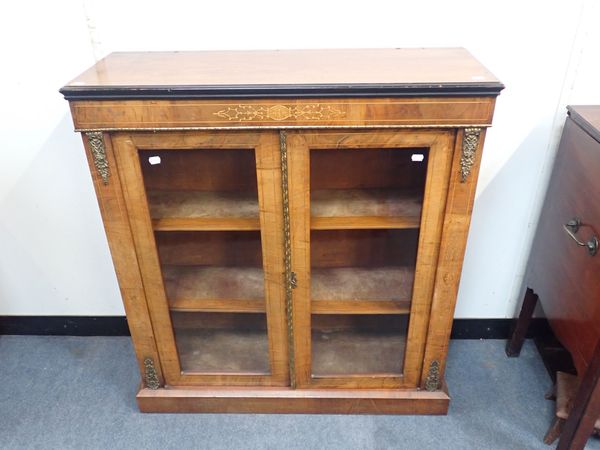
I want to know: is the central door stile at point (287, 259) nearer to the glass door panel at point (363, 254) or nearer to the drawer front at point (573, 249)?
the glass door panel at point (363, 254)

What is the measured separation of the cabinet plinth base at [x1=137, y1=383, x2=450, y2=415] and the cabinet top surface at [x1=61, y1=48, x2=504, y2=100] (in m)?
0.83

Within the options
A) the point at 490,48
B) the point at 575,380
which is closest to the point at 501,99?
the point at 490,48

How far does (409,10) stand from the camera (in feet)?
3.89

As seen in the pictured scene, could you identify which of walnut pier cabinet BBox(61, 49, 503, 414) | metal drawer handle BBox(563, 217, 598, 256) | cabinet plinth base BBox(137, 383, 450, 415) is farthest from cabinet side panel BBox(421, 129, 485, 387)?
metal drawer handle BBox(563, 217, 598, 256)

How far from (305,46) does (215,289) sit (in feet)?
2.16

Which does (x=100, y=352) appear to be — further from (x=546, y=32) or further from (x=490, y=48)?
(x=546, y=32)

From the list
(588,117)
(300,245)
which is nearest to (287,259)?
(300,245)

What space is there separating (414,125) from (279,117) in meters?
0.26

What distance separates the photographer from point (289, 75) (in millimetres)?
1001

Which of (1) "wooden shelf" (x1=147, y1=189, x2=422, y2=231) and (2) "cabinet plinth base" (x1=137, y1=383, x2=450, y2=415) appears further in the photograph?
(2) "cabinet plinth base" (x1=137, y1=383, x2=450, y2=415)

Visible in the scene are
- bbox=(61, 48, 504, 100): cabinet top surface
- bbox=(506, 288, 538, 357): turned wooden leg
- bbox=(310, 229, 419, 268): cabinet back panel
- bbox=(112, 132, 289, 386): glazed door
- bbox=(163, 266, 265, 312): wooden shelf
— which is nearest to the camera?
bbox=(61, 48, 504, 100): cabinet top surface

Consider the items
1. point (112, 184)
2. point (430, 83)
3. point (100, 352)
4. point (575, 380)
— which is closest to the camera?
point (430, 83)

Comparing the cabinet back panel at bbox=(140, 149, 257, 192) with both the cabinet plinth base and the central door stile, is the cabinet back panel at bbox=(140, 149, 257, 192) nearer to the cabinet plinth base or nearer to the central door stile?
the central door stile

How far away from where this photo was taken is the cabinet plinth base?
4.47ft
